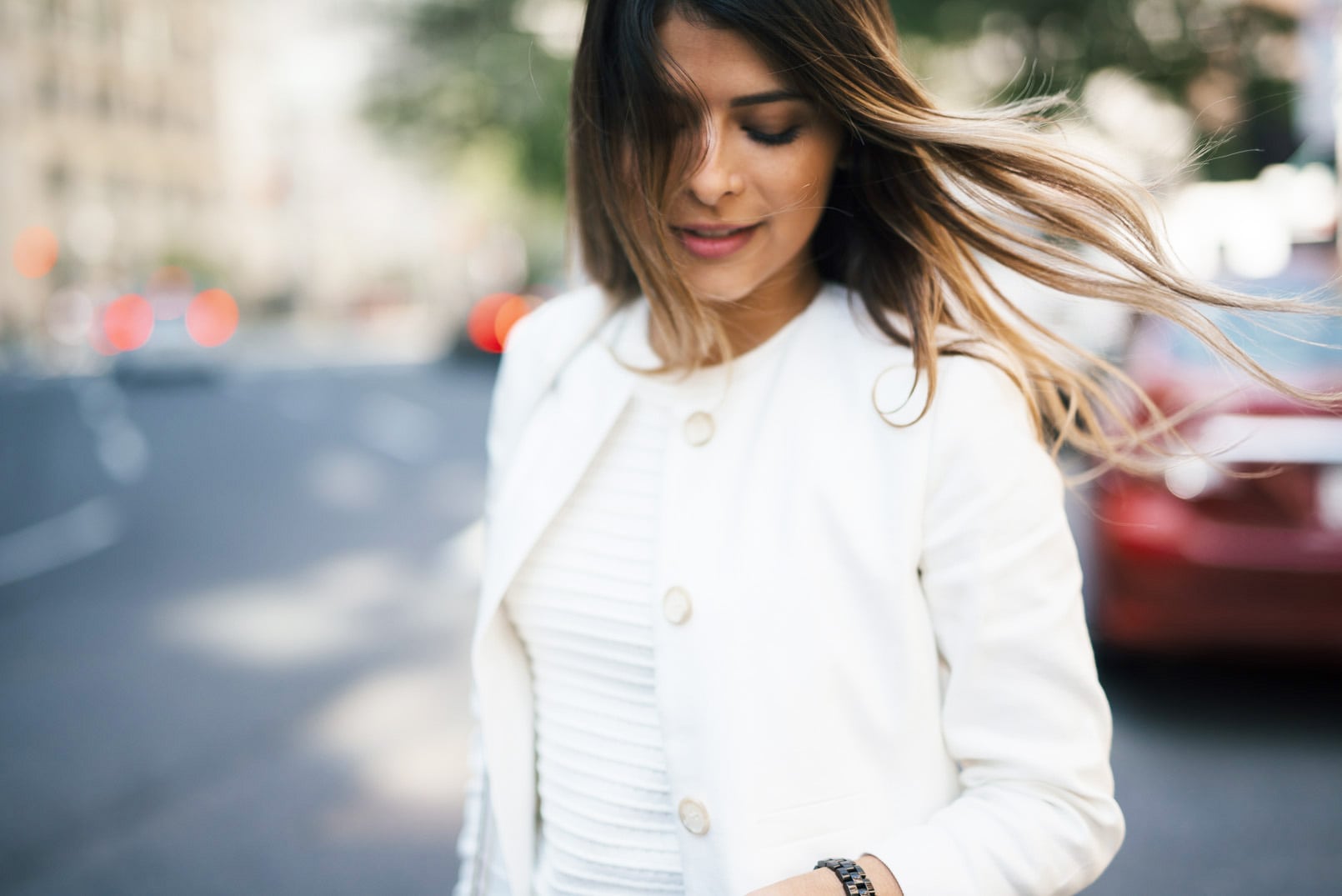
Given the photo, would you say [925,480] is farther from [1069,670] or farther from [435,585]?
[435,585]

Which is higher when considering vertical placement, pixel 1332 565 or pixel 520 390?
pixel 520 390

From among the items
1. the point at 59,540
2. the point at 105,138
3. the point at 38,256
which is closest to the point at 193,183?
the point at 105,138

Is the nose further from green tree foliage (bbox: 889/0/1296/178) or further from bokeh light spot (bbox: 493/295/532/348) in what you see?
bokeh light spot (bbox: 493/295/532/348)

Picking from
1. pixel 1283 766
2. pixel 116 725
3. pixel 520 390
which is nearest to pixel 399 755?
pixel 116 725

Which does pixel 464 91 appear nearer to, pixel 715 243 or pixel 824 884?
pixel 715 243

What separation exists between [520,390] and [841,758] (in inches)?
30.9

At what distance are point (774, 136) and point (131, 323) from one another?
20953mm

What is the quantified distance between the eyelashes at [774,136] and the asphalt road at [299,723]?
2.61 metres

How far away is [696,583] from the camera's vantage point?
1.40 metres

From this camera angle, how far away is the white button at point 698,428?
59.7 inches

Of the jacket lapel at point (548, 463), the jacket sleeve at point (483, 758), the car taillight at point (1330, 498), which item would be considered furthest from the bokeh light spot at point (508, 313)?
the jacket lapel at point (548, 463)

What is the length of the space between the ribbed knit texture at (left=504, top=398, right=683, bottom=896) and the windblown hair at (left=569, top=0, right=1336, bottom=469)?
0.71 ft

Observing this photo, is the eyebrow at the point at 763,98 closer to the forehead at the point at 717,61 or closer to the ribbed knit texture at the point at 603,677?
the forehead at the point at 717,61

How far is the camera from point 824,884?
1.25m
